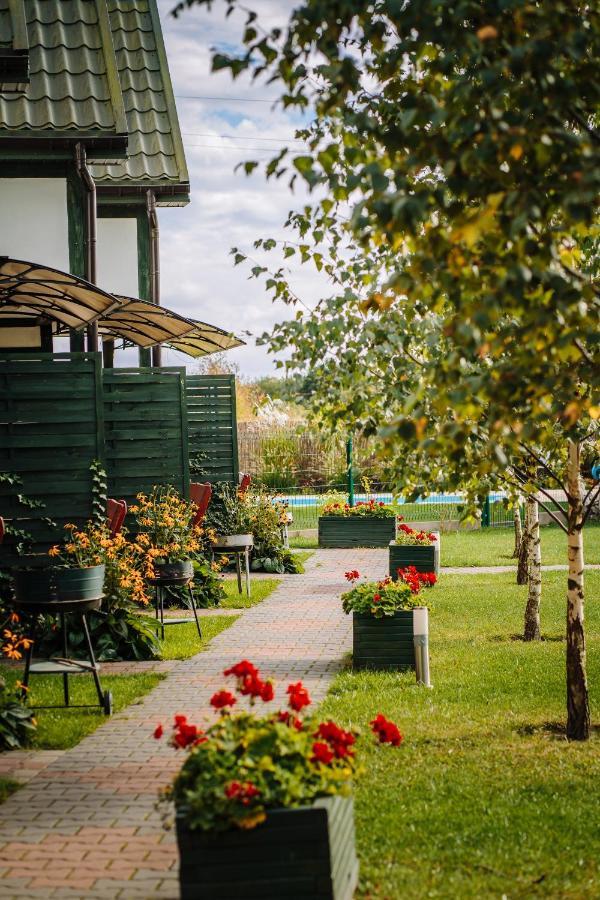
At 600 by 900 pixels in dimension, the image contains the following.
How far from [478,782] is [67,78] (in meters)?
10.6

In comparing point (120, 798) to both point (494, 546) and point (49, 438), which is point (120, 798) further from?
point (494, 546)

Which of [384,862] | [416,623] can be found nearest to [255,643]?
[416,623]

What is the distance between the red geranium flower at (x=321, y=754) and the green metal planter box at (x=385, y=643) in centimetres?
491

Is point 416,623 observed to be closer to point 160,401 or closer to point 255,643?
point 255,643

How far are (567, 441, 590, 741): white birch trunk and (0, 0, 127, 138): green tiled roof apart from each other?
7.80m

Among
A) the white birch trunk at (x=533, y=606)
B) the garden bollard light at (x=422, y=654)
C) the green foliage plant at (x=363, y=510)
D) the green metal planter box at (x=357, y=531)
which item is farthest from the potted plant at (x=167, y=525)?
the green foliage plant at (x=363, y=510)

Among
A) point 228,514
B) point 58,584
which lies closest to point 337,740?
point 58,584

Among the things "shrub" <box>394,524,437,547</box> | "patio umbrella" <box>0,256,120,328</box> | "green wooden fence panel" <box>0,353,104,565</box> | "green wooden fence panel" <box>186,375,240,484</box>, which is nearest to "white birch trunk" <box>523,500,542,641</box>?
"shrub" <box>394,524,437,547</box>

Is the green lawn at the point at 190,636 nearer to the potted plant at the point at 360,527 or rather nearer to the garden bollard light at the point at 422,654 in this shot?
the garden bollard light at the point at 422,654

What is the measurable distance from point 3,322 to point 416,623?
794 centimetres

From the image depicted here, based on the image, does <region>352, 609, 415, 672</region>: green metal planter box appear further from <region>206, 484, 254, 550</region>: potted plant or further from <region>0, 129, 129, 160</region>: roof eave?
<region>206, 484, 254, 550</region>: potted plant

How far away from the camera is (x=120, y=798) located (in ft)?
18.7

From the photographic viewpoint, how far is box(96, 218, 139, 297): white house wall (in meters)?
15.8

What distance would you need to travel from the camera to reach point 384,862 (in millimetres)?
4672
